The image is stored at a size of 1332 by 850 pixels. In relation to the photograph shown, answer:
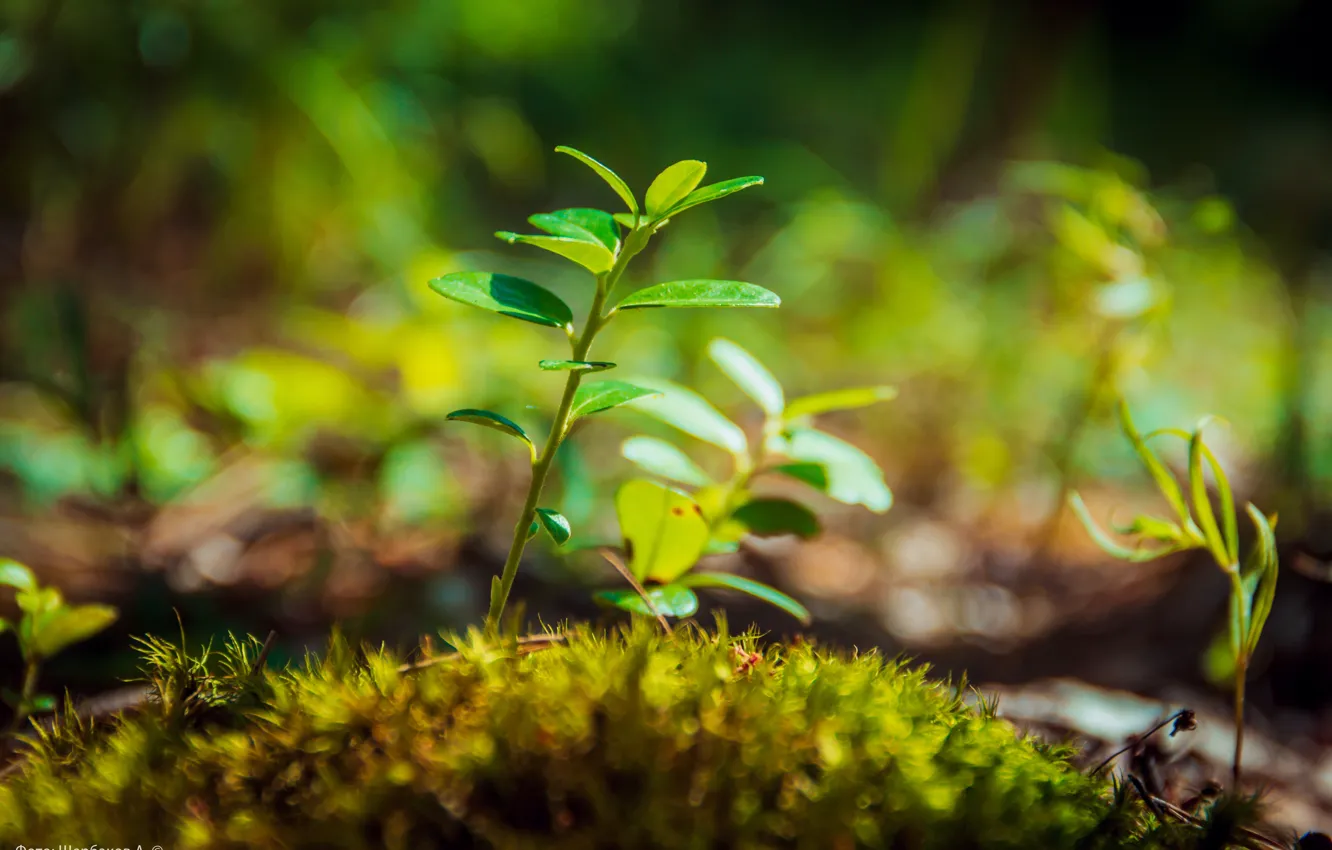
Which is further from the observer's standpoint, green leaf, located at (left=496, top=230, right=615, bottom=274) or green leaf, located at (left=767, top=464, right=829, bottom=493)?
green leaf, located at (left=767, top=464, right=829, bottom=493)

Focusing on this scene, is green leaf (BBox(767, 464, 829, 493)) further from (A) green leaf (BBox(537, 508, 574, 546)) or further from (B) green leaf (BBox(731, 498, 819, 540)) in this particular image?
(A) green leaf (BBox(537, 508, 574, 546))

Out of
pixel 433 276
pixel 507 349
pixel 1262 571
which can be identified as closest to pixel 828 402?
pixel 1262 571

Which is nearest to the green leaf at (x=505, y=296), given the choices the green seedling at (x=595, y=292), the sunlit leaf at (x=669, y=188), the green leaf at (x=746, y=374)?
the green seedling at (x=595, y=292)

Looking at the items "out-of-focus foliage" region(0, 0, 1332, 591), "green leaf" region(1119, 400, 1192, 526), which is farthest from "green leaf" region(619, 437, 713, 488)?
"out-of-focus foliage" region(0, 0, 1332, 591)

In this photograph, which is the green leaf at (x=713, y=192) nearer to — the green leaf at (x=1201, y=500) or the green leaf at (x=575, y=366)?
the green leaf at (x=575, y=366)

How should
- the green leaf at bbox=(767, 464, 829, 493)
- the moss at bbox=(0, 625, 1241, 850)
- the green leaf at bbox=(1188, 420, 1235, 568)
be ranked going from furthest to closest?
1. the green leaf at bbox=(767, 464, 829, 493)
2. the green leaf at bbox=(1188, 420, 1235, 568)
3. the moss at bbox=(0, 625, 1241, 850)

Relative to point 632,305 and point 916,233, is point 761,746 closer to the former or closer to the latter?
point 632,305
